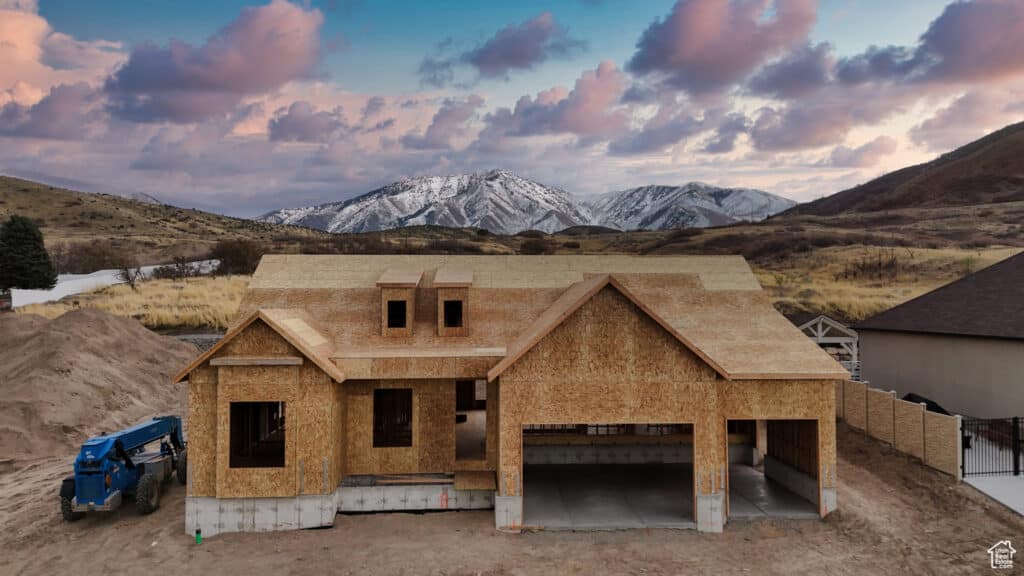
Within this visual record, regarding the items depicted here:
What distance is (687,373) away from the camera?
53.3ft

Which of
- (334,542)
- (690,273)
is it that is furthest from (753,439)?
(334,542)

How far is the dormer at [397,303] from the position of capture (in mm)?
19625

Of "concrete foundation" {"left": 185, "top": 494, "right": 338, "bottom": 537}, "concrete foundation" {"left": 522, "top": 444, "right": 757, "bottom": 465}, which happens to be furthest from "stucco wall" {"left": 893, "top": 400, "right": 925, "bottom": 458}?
"concrete foundation" {"left": 185, "top": 494, "right": 338, "bottom": 537}

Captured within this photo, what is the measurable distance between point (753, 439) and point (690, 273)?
264 inches

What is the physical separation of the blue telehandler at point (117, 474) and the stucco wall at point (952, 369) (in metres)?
29.3

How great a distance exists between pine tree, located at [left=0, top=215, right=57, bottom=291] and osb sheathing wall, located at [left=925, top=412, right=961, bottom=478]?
64.9 m

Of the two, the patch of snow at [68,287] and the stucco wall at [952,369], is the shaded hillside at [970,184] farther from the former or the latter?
the patch of snow at [68,287]

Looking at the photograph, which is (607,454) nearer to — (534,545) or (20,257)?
(534,545)

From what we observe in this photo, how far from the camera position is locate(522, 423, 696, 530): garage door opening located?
54.7 feet

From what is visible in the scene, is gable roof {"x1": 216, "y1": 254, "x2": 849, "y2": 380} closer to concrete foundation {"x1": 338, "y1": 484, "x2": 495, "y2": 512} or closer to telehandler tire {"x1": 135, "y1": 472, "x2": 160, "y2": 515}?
concrete foundation {"x1": 338, "y1": 484, "x2": 495, "y2": 512}

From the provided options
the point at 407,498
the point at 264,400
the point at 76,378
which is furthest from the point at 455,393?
the point at 76,378

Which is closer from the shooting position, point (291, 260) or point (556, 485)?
point (556, 485)

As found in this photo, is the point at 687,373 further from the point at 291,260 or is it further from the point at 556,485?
the point at 291,260

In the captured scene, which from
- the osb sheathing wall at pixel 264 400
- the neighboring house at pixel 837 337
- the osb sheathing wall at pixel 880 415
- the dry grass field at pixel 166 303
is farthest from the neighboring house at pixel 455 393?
the dry grass field at pixel 166 303
